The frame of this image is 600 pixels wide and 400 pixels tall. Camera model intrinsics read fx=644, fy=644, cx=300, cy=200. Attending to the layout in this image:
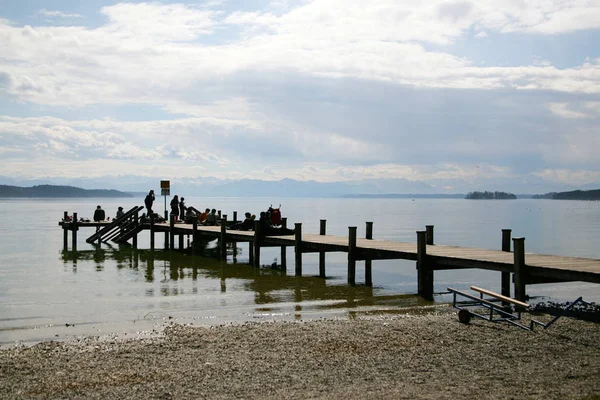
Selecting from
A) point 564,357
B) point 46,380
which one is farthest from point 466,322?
point 46,380

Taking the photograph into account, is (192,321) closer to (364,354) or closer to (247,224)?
(364,354)

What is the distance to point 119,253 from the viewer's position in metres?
35.4

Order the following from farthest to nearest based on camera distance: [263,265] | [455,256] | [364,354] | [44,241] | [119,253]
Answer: [44,241] → [119,253] → [263,265] → [455,256] → [364,354]

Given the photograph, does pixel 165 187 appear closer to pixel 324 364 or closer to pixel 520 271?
pixel 520 271

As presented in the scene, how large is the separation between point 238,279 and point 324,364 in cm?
1447

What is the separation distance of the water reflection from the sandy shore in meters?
4.94

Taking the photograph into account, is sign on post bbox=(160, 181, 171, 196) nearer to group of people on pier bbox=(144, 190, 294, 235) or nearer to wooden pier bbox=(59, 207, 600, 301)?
group of people on pier bbox=(144, 190, 294, 235)

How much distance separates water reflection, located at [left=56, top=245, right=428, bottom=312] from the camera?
1925 centimetres

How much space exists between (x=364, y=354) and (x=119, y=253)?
26.7 metres

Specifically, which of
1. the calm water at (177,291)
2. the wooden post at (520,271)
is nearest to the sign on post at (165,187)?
the calm water at (177,291)

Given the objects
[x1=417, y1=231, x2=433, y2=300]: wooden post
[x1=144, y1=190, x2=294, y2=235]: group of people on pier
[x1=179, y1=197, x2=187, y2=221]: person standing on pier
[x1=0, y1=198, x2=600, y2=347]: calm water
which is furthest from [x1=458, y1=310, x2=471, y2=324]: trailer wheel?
[x1=179, y1=197, x2=187, y2=221]: person standing on pier

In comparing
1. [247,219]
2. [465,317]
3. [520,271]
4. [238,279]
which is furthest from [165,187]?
[465,317]

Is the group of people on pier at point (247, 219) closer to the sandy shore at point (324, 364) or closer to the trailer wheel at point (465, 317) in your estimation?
the sandy shore at point (324, 364)

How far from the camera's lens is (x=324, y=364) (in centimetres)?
1045
